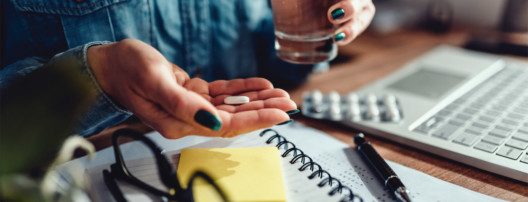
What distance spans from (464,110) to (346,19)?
279 mm

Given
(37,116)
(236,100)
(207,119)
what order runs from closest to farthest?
(37,116) < (207,119) < (236,100)

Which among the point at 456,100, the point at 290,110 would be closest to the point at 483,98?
the point at 456,100

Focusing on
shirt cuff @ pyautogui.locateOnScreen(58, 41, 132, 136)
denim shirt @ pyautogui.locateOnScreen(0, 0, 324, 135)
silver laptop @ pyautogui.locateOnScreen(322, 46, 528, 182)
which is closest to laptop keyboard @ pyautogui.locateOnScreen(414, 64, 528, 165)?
silver laptop @ pyautogui.locateOnScreen(322, 46, 528, 182)

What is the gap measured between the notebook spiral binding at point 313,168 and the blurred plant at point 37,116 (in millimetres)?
300

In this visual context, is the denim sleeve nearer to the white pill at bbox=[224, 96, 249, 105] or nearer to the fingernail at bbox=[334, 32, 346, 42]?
the white pill at bbox=[224, 96, 249, 105]

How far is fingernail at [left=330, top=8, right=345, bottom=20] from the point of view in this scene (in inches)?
24.0

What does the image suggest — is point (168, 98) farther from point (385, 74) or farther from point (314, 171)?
point (385, 74)

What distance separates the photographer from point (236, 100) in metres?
0.55

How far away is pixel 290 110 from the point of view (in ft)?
1.71

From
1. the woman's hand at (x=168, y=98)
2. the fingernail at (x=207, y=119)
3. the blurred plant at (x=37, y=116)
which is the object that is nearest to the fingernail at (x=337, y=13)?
the woman's hand at (x=168, y=98)

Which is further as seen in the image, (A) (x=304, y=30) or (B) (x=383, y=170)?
(A) (x=304, y=30)

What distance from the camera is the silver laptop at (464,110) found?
565 mm

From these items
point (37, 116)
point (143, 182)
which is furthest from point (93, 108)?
point (37, 116)

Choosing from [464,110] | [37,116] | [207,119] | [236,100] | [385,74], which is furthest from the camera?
[385,74]
